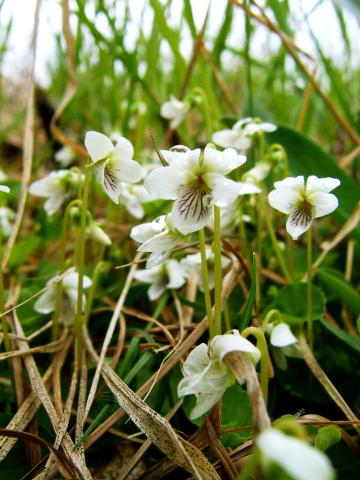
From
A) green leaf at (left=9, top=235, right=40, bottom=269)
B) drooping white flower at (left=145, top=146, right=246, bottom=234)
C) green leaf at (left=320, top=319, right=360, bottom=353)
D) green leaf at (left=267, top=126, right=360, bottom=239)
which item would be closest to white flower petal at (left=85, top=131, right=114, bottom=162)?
drooping white flower at (left=145, top=146, right=246, bottom=234)

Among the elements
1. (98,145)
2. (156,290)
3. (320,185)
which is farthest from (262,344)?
(156,290)

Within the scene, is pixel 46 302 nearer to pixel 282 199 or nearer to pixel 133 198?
pixel 133 198

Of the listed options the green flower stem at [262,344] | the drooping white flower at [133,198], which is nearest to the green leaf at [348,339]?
the green flower stem at [262,344]

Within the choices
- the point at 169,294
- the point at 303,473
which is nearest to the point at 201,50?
the point at 169,294

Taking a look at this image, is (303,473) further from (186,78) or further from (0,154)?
(0,154)

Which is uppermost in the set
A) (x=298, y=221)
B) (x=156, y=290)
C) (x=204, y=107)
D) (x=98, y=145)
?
(x=204, y=107)

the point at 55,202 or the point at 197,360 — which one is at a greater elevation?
the point at 55,202

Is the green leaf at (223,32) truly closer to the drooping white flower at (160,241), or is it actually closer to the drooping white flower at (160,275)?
the drooping white flower at (160,275)
